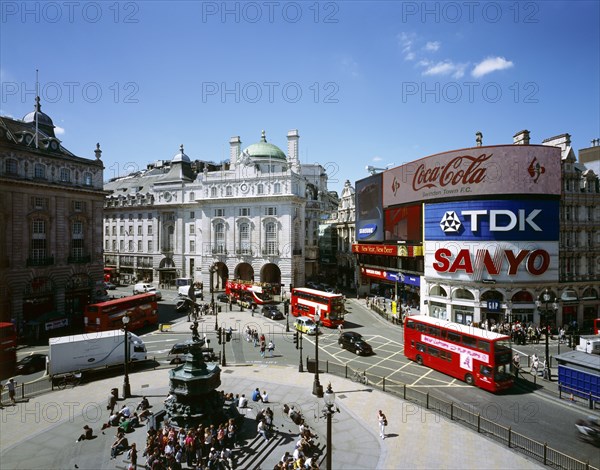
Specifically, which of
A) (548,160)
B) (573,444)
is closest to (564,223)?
(548,160)

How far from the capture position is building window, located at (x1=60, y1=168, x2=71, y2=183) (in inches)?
1638

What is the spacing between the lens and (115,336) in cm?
2608

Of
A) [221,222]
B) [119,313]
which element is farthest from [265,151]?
[119,313]

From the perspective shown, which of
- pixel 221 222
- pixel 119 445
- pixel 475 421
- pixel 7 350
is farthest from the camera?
pixel 221 222

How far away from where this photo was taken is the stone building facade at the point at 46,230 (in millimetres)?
→ 35500

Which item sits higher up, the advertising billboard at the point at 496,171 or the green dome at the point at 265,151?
the green dome at the point at 265,151

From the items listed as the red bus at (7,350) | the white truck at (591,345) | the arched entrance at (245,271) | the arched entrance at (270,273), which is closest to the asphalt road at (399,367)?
the red bus at (7,350)

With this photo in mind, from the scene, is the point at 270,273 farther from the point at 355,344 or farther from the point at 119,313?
the point at 355,344

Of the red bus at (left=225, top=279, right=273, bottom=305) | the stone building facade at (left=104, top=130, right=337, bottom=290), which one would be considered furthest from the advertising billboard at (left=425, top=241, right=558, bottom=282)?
the stone building facade at (left=104, top=130, right=337, bottom=290)

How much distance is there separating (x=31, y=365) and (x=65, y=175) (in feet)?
80.2

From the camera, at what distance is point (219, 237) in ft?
210

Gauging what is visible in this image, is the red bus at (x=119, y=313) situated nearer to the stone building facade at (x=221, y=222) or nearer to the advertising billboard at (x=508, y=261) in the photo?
the stone building facade at (x=221, y=222)

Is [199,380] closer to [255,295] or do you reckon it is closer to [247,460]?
[247,460]

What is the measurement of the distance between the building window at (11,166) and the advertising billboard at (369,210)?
44159mm
